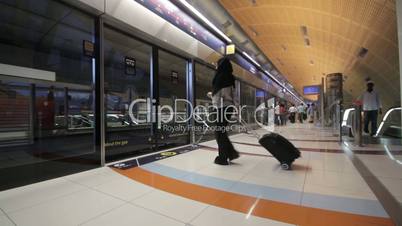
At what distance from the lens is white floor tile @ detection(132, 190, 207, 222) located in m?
1.62

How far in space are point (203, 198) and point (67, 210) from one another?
1.15 metres

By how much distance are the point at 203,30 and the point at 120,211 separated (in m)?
4.83

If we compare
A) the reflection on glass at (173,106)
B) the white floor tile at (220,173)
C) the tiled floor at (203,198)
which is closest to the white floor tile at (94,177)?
the tiled floor at (203,198)

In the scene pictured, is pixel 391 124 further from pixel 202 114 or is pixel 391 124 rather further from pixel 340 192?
pixel 340 192

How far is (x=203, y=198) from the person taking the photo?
1.93 metres

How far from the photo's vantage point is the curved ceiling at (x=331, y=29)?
5738 mm

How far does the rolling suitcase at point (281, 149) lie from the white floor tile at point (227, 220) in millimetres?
1532

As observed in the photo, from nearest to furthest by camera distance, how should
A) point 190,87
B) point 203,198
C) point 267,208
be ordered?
1. point 267,208
2. point 203,198
3. point 190,87

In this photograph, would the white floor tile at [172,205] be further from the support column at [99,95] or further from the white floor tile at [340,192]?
the support column at [99,95]

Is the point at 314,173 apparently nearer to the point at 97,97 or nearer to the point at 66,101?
the point at 97,97

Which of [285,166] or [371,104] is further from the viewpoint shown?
[371,104]

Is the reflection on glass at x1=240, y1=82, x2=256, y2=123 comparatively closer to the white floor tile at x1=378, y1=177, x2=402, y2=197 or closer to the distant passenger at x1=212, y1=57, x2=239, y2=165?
the distant passenger at x1=212, y1=57, x2=239, y2=165

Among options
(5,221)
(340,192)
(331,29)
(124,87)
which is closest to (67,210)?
(5,221)

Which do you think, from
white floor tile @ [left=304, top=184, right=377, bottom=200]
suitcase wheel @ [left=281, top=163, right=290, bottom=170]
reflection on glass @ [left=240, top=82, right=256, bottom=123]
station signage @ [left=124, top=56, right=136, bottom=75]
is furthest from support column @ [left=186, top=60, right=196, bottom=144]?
reflection on glass @ [left=240, top=82, right=256, bottom=123]
